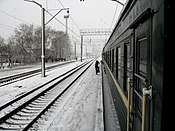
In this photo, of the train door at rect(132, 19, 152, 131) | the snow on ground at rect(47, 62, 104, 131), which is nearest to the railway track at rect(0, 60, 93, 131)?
the snow on ground at rect(47, 62, 104, 131)

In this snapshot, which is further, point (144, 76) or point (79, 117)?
point (79, 117)

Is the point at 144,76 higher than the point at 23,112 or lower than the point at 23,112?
higher

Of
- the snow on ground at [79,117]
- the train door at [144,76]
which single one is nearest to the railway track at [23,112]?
the snow on ground at [79,117]

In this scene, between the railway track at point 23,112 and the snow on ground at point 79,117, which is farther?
the railway track at point 23,112

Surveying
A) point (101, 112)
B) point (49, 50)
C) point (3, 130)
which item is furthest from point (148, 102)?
point (49, 50)

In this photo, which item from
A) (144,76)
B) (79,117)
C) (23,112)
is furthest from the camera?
(23,112)

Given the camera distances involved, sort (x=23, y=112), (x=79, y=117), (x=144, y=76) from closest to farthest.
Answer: (x=144, y=76) < (x=79, y=117) < (x=23, y=112)

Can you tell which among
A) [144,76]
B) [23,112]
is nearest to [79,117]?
[23,112]

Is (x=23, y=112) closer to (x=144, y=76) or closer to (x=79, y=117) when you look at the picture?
(x=79, y=117)

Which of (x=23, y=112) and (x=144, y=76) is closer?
(x=144, y=76)

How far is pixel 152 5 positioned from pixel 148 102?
84cm

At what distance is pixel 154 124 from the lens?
154cm

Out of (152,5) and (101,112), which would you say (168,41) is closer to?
(152,5)

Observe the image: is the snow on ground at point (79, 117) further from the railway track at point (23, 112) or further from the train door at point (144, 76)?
the train door at point (144, 76)
